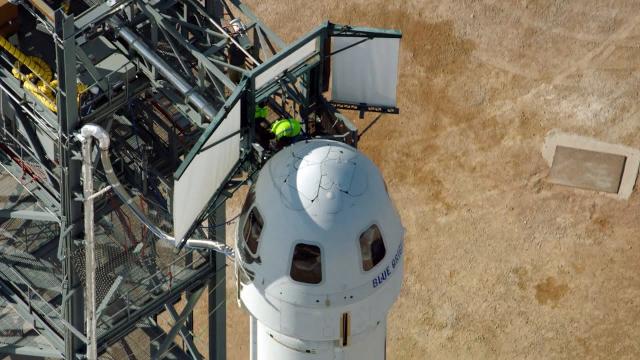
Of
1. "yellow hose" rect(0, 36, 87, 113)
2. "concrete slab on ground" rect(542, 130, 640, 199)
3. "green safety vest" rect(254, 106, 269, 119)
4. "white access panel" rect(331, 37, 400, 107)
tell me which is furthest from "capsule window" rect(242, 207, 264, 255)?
"concrete slab on ground" rect(542, 130, 640, 199)

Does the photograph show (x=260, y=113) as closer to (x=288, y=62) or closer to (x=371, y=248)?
(x=288, y=62)

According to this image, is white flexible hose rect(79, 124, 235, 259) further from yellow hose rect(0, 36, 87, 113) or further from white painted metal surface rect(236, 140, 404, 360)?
yellow hose rect(0, 36, 87, 113)

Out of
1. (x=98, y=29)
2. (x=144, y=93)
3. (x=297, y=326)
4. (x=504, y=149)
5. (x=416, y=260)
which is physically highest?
(x=98, y=29)

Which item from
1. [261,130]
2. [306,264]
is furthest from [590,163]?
[306,264]

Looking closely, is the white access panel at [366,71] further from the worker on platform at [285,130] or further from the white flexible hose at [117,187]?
the white flexible hose at [117,187]

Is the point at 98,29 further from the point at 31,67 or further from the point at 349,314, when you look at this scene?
the point at 349,314

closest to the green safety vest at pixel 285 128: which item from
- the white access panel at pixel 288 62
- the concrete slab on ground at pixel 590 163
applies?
the white access panel at pixel 288 62

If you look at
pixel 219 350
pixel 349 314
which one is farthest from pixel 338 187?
pixel 219 350
